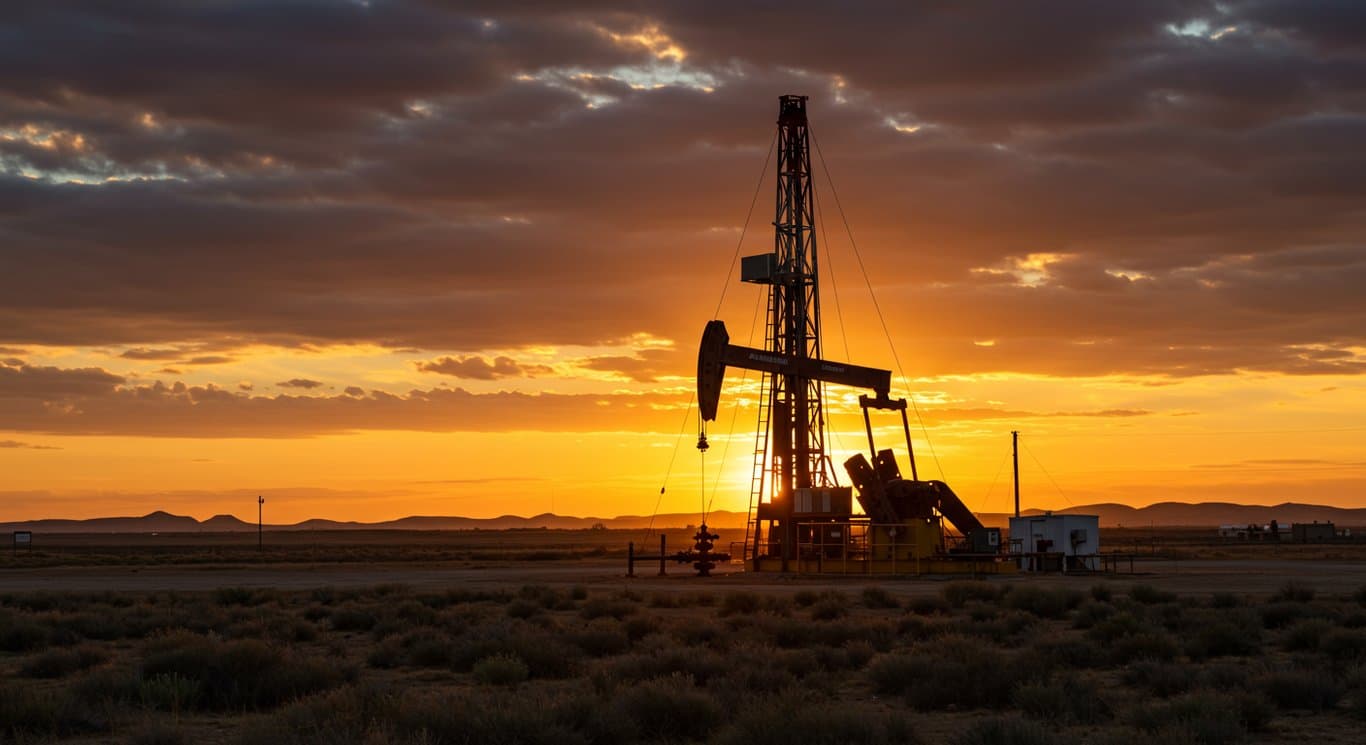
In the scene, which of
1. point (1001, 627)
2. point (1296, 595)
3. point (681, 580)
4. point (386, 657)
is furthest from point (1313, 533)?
point (386, 657)

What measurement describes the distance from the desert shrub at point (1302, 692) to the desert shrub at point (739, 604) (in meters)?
14.4

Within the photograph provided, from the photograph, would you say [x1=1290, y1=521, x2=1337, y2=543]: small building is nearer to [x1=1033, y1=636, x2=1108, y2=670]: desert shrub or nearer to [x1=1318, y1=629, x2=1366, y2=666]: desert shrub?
[x1=1318, y1=629, x2=1366, y2=666]: desert shrub

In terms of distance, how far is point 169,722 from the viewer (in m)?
15.4

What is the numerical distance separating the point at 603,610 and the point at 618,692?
556 inches

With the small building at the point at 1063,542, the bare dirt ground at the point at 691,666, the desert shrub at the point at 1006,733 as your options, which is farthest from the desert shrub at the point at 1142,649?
the small building at the point at 1063,542

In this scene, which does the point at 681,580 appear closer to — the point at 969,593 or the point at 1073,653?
the point at 969,593

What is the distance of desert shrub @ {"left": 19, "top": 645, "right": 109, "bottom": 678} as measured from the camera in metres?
20.0

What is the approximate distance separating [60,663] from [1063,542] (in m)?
41.4

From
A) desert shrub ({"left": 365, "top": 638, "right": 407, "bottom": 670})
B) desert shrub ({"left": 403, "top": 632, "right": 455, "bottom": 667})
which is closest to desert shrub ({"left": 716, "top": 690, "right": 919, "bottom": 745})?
desert shrub ({"left": 403, "top": 632, "right": 455, "bottom": 667})

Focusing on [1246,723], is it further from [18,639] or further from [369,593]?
[369,593]

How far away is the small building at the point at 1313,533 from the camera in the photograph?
121188mm

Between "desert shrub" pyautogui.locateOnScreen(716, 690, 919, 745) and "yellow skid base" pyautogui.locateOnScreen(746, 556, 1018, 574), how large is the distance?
36.2 meters

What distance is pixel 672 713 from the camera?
46.9ft

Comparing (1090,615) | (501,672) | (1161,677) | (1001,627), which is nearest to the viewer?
(1161,677)
